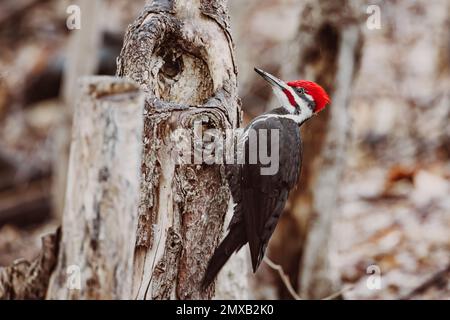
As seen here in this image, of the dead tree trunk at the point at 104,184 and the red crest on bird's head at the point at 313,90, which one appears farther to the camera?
the red crest on bird's head at the point at 313,90

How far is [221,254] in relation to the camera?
3.05m

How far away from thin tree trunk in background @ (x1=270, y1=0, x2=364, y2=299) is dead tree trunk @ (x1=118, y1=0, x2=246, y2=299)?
1999mm

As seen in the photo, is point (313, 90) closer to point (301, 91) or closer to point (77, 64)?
point (301, 91)

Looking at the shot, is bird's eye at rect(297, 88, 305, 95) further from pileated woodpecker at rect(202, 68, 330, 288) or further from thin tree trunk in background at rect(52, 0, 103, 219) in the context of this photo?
thin tree trunk in background at rect(52, 0, 103, 219)

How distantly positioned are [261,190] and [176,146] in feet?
2.37

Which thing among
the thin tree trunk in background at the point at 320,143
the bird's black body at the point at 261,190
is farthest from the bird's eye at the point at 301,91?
the thin tree trunk in background at the point at 320,143

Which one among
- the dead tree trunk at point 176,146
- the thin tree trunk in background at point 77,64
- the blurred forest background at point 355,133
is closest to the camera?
the dead tree trunk at point 176,146

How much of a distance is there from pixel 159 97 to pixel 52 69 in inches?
265

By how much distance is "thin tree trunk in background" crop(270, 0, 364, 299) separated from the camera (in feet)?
16.8

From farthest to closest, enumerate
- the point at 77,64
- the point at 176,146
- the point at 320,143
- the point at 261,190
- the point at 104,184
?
the point at 77,64 → the point at 320,143 → the point at 261,190 → the point at 176,146 → the point at 104,184

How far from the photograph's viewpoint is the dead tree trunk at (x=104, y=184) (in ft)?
7.12

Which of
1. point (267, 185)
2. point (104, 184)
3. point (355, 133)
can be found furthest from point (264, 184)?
point (355, 133)

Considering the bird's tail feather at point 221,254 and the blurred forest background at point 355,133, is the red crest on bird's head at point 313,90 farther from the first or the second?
the blurred forest background at point 355,133
